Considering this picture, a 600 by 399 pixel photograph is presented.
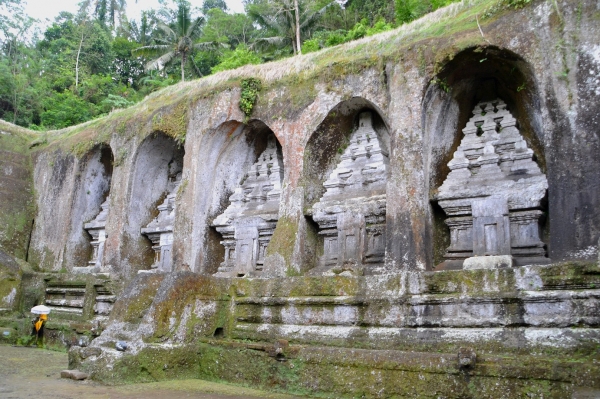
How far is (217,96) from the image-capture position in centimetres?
1137

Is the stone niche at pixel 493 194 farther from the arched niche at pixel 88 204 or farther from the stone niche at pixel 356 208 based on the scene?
the arched niche at pixel 88 204

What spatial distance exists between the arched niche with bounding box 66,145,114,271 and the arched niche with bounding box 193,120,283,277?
12.6 feet

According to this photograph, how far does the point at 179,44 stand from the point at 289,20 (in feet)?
21.7

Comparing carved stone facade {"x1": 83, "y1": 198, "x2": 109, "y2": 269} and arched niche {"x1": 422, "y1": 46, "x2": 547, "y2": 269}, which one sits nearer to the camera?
arched niche {"x1": 422, "y1": 46, "x2": 547, "y2": 269}

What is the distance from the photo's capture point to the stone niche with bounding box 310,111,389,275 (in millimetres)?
9062

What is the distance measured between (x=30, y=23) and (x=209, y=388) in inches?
1436

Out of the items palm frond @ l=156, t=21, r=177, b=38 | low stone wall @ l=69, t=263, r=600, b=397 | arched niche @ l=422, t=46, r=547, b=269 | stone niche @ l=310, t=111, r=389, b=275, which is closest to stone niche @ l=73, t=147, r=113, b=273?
stone niche @ l=310, t=111, r=389, b=275

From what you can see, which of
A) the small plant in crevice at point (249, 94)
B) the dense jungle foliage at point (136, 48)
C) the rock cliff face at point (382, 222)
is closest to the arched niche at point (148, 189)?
the rock cliff face at point (382, 222)

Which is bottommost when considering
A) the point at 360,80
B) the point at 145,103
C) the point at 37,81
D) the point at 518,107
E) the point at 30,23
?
the point at 518,107

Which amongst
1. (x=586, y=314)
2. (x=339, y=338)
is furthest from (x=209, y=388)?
(x=586, y=314)

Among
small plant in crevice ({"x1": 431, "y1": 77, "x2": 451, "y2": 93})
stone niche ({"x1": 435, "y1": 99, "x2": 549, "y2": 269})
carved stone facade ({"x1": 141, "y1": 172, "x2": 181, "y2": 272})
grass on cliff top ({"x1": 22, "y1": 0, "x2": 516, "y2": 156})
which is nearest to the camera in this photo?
stone niche ({"x1": 435, "y1": 99, "x2": 549, "y2": 269})

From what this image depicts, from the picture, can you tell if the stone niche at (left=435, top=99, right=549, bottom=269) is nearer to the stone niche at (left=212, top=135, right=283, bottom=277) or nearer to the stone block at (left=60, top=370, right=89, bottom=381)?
the stone niche at (left=212, top=135, right=283, bottom=277)

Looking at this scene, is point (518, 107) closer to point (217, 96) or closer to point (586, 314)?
point (586, 314)

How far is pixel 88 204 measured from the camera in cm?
1445
